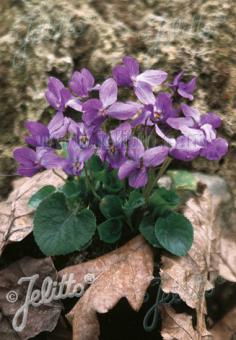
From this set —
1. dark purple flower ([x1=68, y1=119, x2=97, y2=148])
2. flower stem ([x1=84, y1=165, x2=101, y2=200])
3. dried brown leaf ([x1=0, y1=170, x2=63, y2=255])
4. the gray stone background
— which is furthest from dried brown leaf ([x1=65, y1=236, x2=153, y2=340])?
the gray stone background

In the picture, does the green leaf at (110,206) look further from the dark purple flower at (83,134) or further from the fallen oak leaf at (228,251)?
the fallen oak leaf at (228,251)

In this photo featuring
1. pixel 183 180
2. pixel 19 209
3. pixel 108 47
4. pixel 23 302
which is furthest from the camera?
pixel 108 47

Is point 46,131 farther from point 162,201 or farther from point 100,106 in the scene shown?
point 162,201

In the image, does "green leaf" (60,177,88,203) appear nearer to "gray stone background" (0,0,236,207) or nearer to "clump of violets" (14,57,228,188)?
"clump of violets" (14,57,228,188)

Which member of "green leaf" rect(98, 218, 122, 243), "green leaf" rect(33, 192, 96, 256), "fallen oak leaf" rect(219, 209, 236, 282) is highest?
"green leaf" rect(33, 192, 96, 256)

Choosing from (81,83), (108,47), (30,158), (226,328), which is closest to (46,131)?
(30,158)

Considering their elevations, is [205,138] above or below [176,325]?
above
